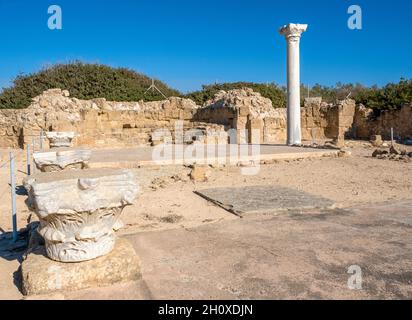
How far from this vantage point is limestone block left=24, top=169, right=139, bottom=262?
3064 millimetres

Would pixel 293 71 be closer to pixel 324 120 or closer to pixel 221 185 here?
pixel 324 120

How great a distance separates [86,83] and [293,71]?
72.1 ft

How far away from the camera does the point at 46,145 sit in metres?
14.4

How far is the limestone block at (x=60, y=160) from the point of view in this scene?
6906mm

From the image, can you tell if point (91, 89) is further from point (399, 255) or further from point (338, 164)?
point (399, 255)

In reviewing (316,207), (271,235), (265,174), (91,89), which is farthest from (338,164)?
(91,89)

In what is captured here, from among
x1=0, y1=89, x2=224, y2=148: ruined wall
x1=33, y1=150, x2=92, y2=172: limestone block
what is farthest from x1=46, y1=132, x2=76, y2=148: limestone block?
x1=0, y1=89, x2=224, y2=148: ruined wall

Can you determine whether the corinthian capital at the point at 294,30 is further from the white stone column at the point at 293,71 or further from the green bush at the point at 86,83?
the green bush at the point at 86,83

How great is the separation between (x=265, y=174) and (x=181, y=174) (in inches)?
83.2

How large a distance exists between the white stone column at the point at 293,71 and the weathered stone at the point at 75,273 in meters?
13.5

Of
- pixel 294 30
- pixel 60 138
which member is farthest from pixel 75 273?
pixel 294 30

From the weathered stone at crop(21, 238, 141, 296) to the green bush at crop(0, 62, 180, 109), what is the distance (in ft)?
86.9

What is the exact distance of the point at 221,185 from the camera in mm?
8203

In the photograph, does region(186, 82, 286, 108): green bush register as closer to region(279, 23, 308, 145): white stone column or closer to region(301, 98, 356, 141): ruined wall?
region(301, 98, 356, 141): ruined wall
